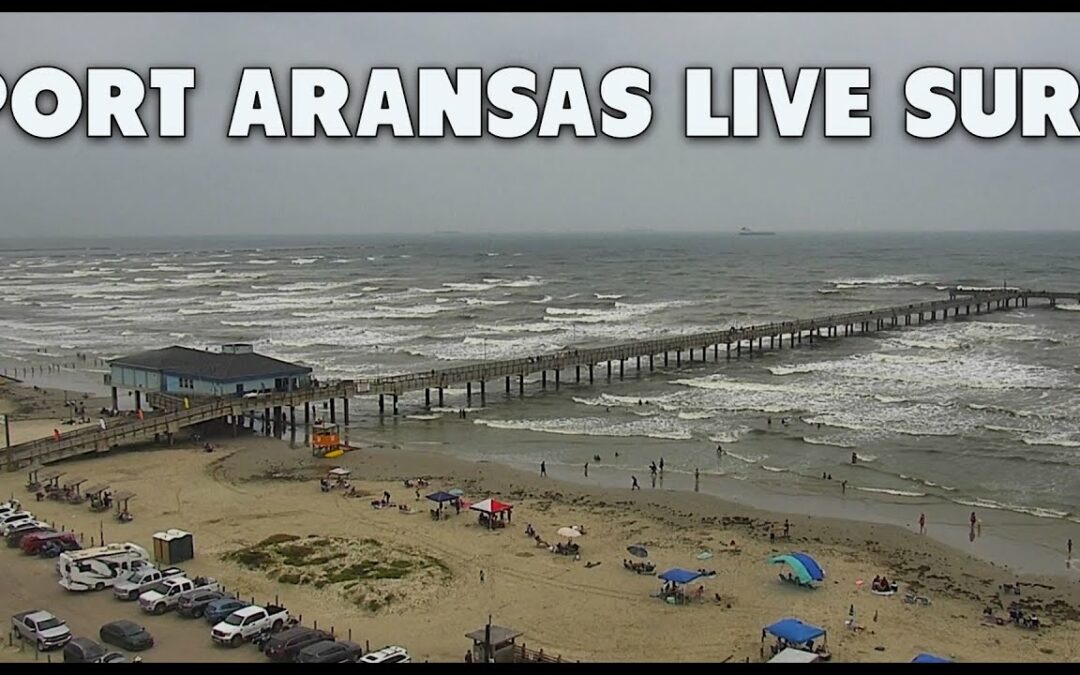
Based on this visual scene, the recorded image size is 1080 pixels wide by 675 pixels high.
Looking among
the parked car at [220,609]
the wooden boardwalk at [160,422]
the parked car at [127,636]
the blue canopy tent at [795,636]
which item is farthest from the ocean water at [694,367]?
the parked car at [127,636]

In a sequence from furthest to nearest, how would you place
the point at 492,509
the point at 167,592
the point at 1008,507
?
the point at 1008,507
the point at 492,509
the point at 167,592

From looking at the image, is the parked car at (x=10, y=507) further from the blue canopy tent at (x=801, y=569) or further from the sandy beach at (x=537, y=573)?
the blue canopy tent at (x=801, y=569)

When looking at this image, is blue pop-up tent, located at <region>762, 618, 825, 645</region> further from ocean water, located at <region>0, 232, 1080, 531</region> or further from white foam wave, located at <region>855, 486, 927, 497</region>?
white foam wave, located at <region>855, 486, 927, 497</region>

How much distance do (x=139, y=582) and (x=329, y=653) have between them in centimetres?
618

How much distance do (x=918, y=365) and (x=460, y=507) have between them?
37948 millimetres

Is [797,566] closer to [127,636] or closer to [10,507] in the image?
[127,636]

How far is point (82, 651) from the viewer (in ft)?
63.3

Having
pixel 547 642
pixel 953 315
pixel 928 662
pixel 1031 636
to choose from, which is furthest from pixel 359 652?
pixel 953 315

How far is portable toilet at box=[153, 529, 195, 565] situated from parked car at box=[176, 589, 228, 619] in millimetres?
3766

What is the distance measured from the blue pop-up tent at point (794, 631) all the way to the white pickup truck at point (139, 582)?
1329cm

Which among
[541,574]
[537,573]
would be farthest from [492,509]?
[541,574]

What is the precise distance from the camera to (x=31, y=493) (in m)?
31.9

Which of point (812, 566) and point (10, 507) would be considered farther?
point (10, 507)

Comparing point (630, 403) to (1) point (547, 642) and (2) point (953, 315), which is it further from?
(2) point (953, 315)
